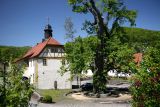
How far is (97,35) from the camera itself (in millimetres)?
44094

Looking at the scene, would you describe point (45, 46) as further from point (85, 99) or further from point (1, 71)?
point (1, 71)

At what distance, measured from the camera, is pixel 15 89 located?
44.6ft

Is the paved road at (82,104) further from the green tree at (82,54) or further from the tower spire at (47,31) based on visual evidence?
the tower spire at (47,31)

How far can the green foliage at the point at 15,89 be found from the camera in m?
12.9

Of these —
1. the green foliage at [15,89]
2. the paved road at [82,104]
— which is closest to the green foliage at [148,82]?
the green foliage at [15,89]

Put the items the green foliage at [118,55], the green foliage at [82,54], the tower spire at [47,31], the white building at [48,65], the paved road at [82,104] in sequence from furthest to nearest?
the tower spire at [47,31]
the white building at [48,65]
the green foliage at [82,54]
the green foliage at [118,55]
the paved road at [82,104]

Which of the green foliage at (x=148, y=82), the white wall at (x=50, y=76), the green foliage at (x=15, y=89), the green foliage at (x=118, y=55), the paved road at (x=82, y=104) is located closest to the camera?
the green foliage at (x=15, y=89)

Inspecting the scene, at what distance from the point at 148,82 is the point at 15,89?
6.76 metres

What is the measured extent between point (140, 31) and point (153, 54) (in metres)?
81.0

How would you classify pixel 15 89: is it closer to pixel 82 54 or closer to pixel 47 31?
pixel 82 54

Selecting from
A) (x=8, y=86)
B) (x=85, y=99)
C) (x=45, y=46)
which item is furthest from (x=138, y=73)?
(x=45, y=46)

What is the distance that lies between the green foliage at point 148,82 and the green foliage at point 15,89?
18.7 feet

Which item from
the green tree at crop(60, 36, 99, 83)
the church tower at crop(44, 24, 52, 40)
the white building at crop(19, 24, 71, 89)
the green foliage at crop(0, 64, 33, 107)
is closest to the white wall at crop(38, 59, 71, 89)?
the white building at crop(19, 24, 71, 89)

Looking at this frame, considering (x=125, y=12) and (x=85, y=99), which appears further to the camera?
(x=125, y=12)
